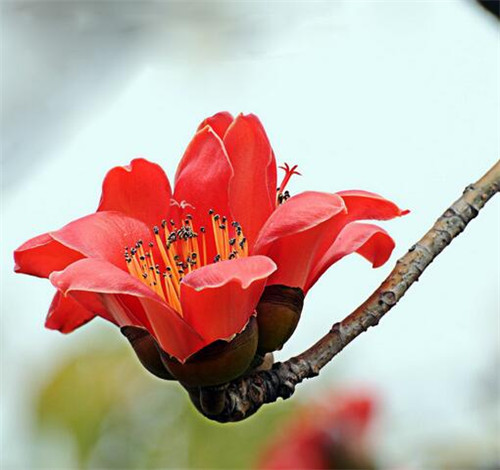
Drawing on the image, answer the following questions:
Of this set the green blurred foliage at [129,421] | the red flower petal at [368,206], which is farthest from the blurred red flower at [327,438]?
the red flower petal at [368,206]

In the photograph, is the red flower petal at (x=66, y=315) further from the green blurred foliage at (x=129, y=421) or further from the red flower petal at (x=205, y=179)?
the green blurred foliage at (x=129, y=421)

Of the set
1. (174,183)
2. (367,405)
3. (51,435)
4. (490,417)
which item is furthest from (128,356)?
(174,183)

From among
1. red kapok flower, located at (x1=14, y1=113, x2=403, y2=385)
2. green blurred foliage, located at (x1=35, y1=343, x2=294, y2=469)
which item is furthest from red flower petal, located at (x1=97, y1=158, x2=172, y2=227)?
green blurred foliage, located at (x1=35, y1=343, x2=294, y2=469)

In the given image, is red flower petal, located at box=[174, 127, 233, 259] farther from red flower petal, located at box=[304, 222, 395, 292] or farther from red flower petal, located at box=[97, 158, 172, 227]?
red flower petal, located at box=[304, 222, 395, 292]

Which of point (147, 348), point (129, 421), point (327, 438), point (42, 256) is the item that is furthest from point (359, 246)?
point (129, 421)

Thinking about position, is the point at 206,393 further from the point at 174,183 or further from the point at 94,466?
the point at 94,466
